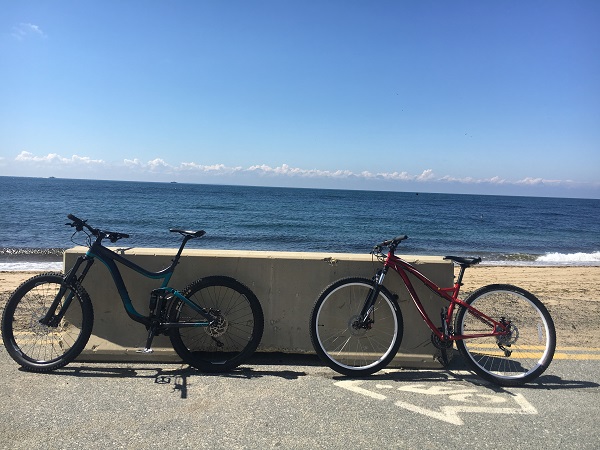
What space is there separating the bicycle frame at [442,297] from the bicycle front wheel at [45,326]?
116 inches

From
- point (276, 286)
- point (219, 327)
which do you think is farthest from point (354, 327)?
point (219, 327)

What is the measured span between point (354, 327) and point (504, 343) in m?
1.50

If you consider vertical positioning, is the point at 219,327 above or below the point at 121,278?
below

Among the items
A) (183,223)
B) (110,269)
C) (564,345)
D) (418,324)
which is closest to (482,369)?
(418,324)

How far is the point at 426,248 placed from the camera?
2644 cm

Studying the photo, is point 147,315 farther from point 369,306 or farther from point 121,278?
point 369,306

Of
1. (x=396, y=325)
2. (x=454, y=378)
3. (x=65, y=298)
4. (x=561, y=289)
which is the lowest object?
(x=561, y=289)

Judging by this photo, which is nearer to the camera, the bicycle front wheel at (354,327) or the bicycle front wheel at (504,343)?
the bicycle front wheel at (504,343)

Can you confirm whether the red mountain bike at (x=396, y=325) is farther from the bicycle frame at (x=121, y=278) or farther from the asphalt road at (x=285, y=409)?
the bicycle frame at (x=121, y=278)

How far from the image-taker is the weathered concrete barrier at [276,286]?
4.50 metres

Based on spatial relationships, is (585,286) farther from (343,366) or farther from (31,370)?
(31,370)

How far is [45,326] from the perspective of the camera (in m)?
4.20

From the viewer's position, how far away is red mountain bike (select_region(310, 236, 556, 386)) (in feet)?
14.0

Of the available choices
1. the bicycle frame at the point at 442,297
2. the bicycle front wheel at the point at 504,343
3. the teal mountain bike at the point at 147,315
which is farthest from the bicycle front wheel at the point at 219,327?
the bicycle front wheel at the point at 504,343
